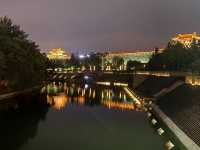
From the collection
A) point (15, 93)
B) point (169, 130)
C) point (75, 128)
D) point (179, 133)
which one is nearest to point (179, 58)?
point (15, 93)

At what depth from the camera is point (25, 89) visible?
8388cm

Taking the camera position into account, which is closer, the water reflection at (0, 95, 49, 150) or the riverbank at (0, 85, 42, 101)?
the water reflection at (0, 95, 49, 150)

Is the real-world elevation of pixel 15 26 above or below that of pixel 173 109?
above

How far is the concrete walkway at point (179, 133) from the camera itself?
95.3 feet

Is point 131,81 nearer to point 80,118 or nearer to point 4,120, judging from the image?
point 80,118

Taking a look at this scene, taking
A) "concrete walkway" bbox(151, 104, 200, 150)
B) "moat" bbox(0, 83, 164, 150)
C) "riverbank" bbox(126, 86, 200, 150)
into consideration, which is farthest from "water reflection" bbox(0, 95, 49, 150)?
"concrete walkway" bbox(151, 104, 200, 150)

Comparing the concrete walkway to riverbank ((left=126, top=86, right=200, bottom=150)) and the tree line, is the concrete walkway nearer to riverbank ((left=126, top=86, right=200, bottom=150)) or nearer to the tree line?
riverbank ((left=126, top=86, right=200, bottom=150))

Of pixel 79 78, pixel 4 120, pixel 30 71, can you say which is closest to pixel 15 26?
pixel 30 71

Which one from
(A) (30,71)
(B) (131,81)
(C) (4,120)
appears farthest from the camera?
(B) (131,81)

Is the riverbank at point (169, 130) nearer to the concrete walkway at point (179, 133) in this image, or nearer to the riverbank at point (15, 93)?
the concrete walkway at point (179, 133)

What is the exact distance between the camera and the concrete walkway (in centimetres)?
2905

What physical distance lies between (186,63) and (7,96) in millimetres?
39671

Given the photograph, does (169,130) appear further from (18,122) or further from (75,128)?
(18,122)

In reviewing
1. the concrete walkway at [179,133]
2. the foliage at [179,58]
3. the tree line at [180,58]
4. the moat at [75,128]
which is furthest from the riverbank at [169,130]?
the foliage at [179,58]
